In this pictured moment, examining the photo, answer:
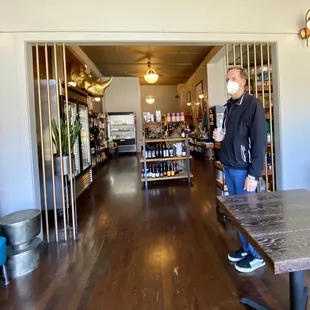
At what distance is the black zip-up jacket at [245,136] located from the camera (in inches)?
75.1

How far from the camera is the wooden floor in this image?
1.78 m

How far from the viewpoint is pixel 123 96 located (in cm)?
1202

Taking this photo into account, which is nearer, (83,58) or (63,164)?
(63,164)

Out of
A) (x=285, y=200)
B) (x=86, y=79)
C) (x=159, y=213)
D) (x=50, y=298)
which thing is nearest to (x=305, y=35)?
(x=285, y=200)

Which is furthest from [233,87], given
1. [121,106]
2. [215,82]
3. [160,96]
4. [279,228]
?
[160,96]

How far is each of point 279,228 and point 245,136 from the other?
970 mm

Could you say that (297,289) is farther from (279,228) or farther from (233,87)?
(233,87)

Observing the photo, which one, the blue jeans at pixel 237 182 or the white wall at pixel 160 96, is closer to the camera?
the blue jeans at pixel 237 182

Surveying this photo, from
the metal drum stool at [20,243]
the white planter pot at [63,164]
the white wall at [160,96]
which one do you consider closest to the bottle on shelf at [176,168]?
the white planter pot at [63,164]

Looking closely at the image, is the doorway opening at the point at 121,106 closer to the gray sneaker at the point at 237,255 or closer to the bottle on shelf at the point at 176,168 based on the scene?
the bottle on shelf at the point at 176,168

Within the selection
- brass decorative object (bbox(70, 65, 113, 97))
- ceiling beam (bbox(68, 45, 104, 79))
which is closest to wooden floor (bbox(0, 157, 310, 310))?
brass decorative object (bbox(70, 65, 113, 97))

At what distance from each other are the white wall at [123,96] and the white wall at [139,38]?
9361 mm

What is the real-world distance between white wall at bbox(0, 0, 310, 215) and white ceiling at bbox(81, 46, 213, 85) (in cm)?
519

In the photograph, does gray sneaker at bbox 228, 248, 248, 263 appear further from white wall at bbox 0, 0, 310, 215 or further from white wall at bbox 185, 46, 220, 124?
white wall at bbox 185, 46, 220, 124
